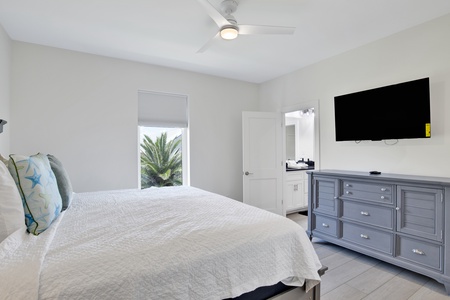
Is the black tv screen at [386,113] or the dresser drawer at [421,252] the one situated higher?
the black tv screen at [386,113]

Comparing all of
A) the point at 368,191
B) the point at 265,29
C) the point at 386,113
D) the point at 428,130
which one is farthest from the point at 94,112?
the point at 428,130

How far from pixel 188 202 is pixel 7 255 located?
124 centimetres

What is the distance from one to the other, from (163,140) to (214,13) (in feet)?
8.26

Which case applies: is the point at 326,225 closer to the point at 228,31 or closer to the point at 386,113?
the point at 386,113

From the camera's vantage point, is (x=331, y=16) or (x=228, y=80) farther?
(x=228, y=80)

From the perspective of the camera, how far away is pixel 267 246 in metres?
1.31

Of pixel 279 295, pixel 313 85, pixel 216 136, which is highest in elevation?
pixel 313 85

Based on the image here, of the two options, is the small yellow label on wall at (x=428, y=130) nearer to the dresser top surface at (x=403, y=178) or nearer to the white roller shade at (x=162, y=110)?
the dresser top surface at (x=403, y=178)

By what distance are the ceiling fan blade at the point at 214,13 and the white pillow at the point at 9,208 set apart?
63.0 inches

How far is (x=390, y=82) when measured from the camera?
270 cm

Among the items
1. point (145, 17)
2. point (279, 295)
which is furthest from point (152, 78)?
point (279, 295)

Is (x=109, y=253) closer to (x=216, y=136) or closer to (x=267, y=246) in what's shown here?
(x=267, y=246)

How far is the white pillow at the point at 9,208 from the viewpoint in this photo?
108cm

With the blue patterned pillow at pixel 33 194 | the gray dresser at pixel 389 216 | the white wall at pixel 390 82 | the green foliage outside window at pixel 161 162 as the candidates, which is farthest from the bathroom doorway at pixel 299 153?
the blue patterned pillow at pixel 33 194
